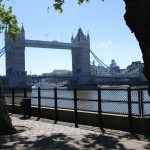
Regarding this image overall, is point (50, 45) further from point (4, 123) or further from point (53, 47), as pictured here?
point (4, 123)

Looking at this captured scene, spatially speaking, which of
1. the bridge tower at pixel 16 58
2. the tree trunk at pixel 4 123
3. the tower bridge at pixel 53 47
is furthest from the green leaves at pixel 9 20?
the bridge tower at pixel 16 58

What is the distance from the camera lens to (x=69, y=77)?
140375 mm

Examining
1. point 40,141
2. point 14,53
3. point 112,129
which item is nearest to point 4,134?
point 40,141

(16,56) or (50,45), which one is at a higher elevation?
(50,45)

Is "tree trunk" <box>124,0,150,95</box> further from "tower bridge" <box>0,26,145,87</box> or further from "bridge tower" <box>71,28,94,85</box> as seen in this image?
"bridge tower" <box>71,28,94,85</box>

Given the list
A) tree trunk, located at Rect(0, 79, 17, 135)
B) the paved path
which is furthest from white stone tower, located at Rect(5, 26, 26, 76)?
the paved path

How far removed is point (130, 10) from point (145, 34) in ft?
0.97

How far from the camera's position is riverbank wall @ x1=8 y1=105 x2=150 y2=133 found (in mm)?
9757

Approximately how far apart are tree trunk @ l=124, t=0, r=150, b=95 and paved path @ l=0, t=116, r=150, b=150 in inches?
166

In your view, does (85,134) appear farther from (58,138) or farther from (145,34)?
(145,34)

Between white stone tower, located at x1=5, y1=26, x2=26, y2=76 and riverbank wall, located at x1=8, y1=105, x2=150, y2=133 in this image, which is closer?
riverbank wall, located at x1=8, y1=105, x2=150, y2=133

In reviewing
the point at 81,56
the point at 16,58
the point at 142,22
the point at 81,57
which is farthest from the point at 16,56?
the point at 142,22

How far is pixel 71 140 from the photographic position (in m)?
8.29

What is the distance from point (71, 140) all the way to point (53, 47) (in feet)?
460
